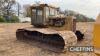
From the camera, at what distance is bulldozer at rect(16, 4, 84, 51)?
11.0 metres

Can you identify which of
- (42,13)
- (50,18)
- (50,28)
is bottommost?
(50,28)

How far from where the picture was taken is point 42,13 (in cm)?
1240

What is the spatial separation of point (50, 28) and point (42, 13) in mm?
941

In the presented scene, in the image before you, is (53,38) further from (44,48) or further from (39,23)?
(39,23)

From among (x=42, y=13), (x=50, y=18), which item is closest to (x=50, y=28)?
(x=50, y=18)

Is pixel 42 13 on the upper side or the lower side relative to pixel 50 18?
upper

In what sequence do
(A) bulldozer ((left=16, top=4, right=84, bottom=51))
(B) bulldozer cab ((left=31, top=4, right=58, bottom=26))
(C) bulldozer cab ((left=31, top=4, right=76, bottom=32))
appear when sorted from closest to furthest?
1. (A) bulldozer ((left=16, top=4, right=84, bottom=51))
2. (C) bulldozer cab ((left=31, top=4, right=76, bottom=32))
3. (B) bulldozer cab ((left=31, top=4, right=58, bottom=26))

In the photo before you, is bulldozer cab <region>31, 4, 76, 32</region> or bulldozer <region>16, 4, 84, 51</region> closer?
bulldozer <region>16, 4, 84, 51</region>

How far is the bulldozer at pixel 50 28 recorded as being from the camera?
1098 centimetres

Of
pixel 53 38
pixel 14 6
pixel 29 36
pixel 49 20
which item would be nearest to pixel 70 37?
pixel 53 38

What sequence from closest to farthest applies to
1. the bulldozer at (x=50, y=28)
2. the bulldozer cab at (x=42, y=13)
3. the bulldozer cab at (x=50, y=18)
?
the bulldozer at (x=50, y=28) < the bulldozer cab at (x=50, y=18) < the bulldozer cab at (x=42, y=13)

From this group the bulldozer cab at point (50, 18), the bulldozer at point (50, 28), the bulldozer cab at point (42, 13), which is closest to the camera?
the bulldozer at point (50, 28)

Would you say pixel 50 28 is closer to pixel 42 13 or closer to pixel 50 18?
pixel 50 18

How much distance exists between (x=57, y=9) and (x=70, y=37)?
110 inches
